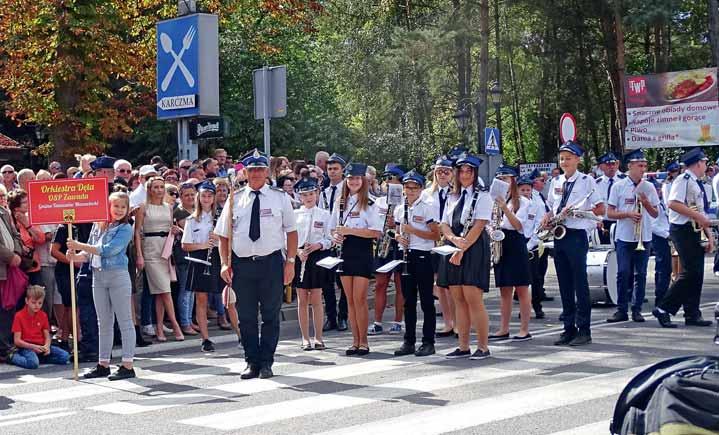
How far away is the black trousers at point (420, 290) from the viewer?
1186 cm

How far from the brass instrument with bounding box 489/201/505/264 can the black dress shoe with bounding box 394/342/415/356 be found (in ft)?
5.04

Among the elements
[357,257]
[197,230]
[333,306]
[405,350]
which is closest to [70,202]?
[197,230]

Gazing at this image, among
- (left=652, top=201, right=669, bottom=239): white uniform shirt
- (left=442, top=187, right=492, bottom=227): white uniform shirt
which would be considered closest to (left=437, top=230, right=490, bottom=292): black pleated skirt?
(left=442, top=187, right=492, bottom=227): white uniform shirt

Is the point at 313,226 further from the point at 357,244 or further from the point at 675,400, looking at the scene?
the point at 675,400

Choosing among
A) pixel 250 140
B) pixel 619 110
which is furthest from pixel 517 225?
pixel 619 110

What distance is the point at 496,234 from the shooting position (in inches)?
497

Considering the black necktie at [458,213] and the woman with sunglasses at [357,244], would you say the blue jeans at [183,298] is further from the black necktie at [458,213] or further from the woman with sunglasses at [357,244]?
the black necktie at [458,213]

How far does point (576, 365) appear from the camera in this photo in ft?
35.5

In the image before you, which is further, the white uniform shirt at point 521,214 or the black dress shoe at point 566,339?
the white uniform shirt at point 521,214

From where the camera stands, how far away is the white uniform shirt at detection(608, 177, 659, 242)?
46.1ft

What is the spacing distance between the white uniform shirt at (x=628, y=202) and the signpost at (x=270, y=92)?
5.20m

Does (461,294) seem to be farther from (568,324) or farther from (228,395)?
(228,395)

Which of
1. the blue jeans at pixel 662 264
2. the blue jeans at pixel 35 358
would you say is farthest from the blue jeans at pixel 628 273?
Result: the blue jeans at pixel 35 358

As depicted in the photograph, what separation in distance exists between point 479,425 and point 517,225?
4936mm
